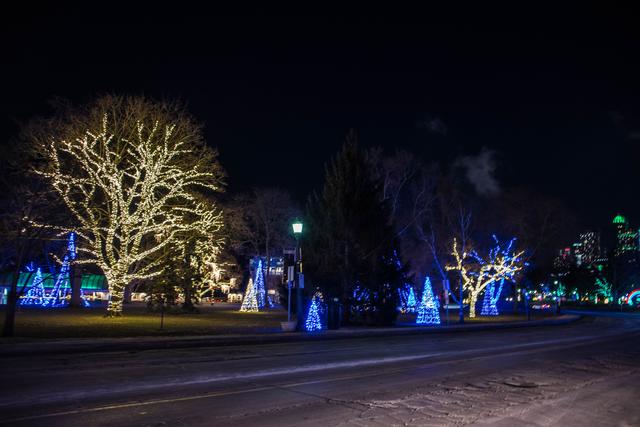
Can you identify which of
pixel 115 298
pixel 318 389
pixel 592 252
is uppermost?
pixel 592 252

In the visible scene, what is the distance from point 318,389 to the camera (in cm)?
1036

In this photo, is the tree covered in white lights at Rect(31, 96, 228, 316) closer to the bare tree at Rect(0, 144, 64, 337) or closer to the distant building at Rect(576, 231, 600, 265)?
the bare tree at Rect(0, 144, 64, 337)

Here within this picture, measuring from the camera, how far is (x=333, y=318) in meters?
28.8

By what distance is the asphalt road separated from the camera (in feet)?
→ 26.5

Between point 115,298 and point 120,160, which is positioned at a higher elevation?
point 120,160

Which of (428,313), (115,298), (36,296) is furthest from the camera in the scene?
(36,296)

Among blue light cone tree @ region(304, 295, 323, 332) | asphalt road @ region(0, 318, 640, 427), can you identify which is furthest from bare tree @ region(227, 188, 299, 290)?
asphalt road @ region(0, 318, 640, 427)

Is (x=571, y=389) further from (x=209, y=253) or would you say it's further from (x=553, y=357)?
(x=209, y=253)

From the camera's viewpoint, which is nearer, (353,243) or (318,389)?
(318,389)

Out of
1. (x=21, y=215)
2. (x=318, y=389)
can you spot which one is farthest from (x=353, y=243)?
(x=318, y=389)

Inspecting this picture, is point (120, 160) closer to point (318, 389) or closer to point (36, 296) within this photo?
point (318, 389)

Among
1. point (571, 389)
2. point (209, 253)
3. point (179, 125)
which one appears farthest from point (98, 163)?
point (571, 389)

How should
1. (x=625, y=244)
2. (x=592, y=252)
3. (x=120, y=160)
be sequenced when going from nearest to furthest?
1. (x=120, y=160)
2. (x=625, y=244)
3. (x=592, y=252)

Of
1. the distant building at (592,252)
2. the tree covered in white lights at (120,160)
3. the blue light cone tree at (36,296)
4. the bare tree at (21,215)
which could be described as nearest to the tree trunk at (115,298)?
the tree covered in white lights at (120,160)
